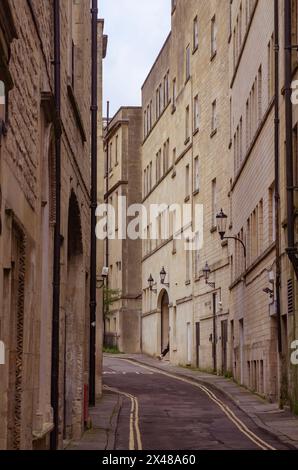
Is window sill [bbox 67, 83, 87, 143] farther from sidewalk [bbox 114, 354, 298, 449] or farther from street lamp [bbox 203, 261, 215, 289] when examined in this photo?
street lamp [bbox 203, 261, 215, 289]

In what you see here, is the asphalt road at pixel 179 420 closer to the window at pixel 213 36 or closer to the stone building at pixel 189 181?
the stone building at pixel 189 181

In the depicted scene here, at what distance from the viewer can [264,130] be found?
32.8 m

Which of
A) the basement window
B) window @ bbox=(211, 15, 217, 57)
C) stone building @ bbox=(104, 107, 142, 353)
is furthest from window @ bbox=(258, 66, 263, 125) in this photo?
stone building @ bbox=(104, 107, 142, 353)

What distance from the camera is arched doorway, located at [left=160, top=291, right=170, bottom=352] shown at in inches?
2418

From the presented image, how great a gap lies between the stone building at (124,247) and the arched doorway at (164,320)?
311 inches

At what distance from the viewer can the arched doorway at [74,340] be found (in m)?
20.6

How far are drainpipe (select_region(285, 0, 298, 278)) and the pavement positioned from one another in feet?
12.8

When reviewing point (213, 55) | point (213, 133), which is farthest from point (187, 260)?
point (213, 55)

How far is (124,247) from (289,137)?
4675 centimetres

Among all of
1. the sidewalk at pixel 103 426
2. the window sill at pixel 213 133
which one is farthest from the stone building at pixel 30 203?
the window sill at pixel 213 133

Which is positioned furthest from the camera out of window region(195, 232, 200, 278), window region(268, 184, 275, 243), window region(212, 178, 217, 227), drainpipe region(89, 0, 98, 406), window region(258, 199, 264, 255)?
window region(195, 232, 200, 278)

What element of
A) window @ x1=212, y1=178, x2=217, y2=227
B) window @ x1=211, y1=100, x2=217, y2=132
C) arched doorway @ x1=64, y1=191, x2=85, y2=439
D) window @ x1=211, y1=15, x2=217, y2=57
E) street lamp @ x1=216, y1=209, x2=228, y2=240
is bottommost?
arched doorway @ x1=64, y1=191, x2=85, y2=439

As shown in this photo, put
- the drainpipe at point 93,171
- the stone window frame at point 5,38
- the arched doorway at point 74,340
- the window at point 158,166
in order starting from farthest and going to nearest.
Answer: the window at point 158,166, the drainpipe at point 93,171, the arched doorway at point 74,340, the stone window frame at point 5,38

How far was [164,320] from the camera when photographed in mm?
62156
